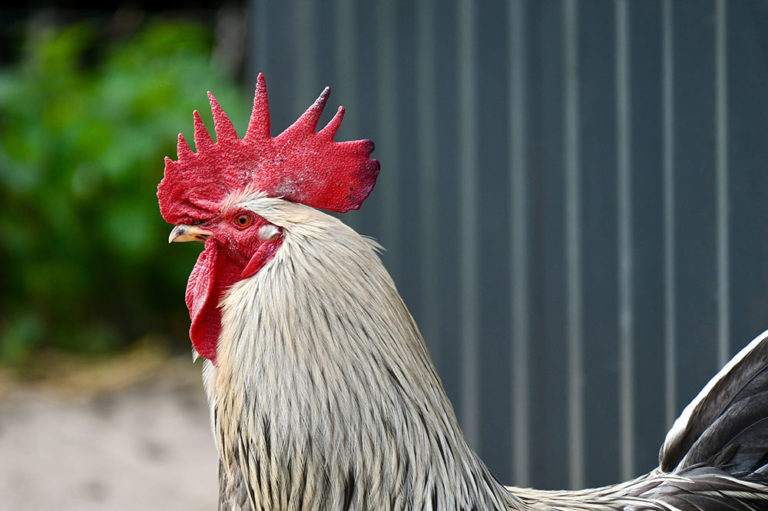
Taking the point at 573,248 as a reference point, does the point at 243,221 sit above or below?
above

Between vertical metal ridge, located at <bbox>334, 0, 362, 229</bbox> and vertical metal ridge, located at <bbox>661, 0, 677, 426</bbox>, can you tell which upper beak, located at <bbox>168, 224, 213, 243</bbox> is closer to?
vertical metal ridge, located at <bbox>661, 0, 677, 426</bbox>

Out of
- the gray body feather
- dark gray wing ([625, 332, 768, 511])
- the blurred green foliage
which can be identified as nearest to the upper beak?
the gray body feather

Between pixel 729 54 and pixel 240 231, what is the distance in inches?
78.0

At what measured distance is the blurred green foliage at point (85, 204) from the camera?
7770mm

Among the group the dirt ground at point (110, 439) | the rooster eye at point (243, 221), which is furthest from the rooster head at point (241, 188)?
the dirt ground at point (110, 439)

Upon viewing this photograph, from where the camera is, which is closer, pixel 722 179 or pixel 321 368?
pixel 321 368

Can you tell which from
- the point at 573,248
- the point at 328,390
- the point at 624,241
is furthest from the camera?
the point at 573,248

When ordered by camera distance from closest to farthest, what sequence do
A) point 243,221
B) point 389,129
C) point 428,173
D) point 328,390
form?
point 328,390
point 243,221
point 428,173
point 389,129

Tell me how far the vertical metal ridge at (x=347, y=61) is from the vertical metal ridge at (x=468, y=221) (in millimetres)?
618

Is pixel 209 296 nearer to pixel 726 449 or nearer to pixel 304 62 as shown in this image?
pixel 726 449

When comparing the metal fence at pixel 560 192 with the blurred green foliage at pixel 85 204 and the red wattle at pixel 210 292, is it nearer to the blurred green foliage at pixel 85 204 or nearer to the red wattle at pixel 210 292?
the red wattle at pixel 210 292

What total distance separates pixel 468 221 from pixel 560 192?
1.80 ft

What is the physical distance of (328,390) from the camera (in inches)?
85.9

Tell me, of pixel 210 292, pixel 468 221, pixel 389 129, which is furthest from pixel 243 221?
pixel 389 129
